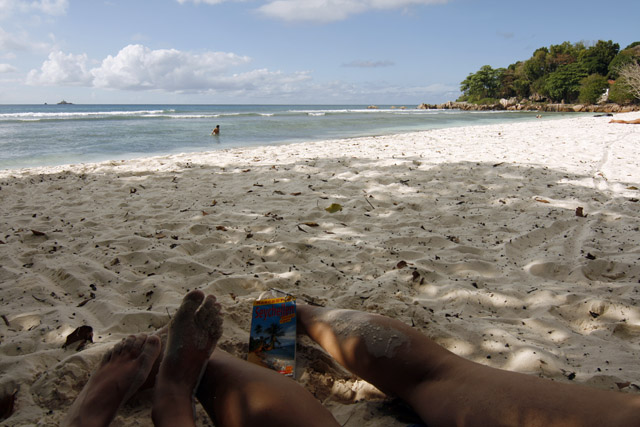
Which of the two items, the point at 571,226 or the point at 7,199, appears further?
the point at 7,199

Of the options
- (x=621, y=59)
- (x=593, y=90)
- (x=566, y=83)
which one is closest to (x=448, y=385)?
(x=593, y=90)

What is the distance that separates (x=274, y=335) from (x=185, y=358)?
1.42ft

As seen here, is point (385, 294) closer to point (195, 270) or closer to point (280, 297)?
point (280, 297)

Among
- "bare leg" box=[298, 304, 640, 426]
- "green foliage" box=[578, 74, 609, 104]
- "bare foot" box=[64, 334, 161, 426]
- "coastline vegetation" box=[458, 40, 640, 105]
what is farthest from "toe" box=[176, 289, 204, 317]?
"green foliage" box=[578, 74, 609, 104]

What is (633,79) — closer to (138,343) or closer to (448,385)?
(448,385)

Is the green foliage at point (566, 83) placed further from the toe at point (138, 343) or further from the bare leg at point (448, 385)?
the toe at point (138, 343)

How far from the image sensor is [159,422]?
3.95 ft

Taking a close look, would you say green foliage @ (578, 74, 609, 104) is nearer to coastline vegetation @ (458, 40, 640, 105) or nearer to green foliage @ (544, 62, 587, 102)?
coastline vegetation @ (458, 40, 640, 105)

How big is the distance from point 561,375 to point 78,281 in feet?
8.62

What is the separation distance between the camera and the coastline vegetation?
134 feet

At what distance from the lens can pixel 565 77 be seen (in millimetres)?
47625

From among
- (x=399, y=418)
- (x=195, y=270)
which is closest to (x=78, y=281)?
(x=195, y=270)

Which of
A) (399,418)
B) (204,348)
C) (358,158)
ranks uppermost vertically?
(358,158)

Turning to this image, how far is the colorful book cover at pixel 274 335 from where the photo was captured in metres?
1.63
